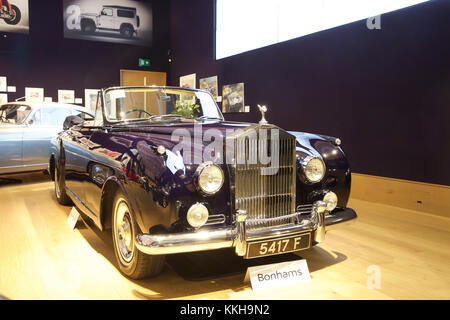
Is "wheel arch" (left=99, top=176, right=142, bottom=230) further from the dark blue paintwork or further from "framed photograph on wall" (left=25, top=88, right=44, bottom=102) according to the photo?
"framed photograph on wall" (left=25, top=88, right=44, bottom=102)

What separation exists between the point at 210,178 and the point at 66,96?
8.04m

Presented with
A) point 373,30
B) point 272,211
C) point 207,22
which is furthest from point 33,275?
point 207,22

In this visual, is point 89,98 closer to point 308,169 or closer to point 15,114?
point 15,114

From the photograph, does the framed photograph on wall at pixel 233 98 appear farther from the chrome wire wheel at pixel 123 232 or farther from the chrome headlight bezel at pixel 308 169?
the chrome wire wheel at pixel 123 232

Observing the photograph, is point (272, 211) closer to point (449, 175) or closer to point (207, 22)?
point (449, 175)

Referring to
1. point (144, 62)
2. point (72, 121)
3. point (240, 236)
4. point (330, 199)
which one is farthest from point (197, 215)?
point (144, 62)

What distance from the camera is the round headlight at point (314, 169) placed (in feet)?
7.55

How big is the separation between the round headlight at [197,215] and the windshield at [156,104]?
1.23m

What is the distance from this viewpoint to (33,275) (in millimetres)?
2256

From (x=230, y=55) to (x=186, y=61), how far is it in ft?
7.21

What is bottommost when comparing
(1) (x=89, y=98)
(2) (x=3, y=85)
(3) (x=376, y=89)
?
(3) (x=376, y=89)

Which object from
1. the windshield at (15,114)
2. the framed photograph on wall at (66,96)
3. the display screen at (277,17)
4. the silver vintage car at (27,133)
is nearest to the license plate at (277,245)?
the display screen at (277,17)

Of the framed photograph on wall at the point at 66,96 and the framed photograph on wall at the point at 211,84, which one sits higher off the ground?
the framed photograph on wall at the point at 211,84

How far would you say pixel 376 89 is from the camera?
458 centimetres
